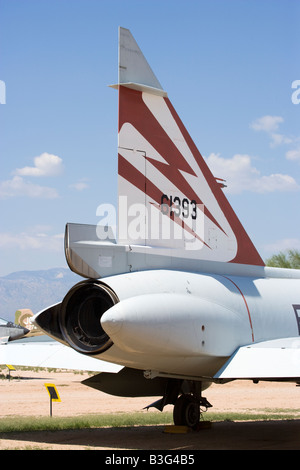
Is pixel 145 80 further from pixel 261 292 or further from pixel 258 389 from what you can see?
pixel 258 389

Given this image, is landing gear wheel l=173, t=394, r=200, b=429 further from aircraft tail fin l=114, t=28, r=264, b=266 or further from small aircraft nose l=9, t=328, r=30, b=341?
small aircraft nose l=9, t=328, r=30, b=341

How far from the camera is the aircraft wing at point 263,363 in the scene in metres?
9.84

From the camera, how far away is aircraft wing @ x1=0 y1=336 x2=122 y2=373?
37.1 ft

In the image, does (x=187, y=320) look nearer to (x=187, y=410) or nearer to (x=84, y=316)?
(x=84, y=316)

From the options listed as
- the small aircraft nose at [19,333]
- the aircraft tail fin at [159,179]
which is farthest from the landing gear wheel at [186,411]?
the small aircraft nose at [19,333]

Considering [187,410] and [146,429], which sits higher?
[187,410]

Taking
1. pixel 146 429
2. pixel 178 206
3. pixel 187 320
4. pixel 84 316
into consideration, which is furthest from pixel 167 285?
pixel 146 429

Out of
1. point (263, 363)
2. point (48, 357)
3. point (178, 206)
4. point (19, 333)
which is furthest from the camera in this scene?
point (19, 333)

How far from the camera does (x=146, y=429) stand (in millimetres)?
13562

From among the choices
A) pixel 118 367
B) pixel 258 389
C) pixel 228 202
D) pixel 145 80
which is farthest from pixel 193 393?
pixel 258 389

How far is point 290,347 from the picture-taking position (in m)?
10.8

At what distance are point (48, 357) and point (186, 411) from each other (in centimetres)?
253

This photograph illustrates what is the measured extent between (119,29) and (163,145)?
1.85 m

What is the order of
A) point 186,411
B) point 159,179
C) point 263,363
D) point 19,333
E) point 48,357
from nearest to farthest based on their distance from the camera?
point 263,363 → point 159,179 → point 48,357 → point 186,411 → point 19,333
